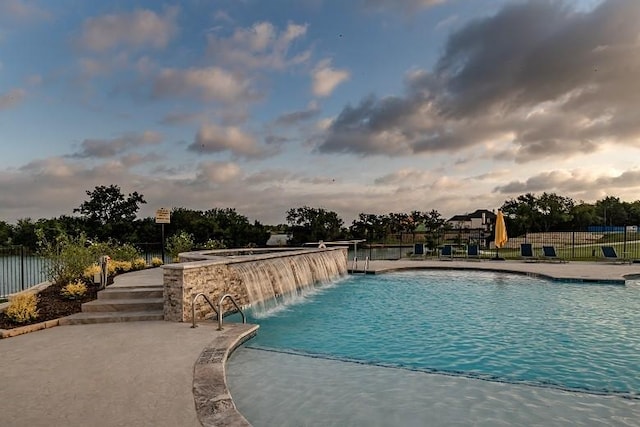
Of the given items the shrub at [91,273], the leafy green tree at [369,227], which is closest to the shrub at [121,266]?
the shrub at [91,273]

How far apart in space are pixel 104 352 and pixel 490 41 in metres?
14.6

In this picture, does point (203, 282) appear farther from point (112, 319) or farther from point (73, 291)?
point (73, 291)

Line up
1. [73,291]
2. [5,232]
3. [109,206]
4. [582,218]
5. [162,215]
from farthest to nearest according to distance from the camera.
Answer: [582,218] < [109,206] < [5,232] < [162,215] < [73,291]

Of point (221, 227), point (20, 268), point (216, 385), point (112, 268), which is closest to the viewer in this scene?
point (216, 385)

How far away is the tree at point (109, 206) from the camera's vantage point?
35031 millimetres

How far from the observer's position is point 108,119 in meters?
16.4

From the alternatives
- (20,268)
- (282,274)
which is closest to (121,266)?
(20,268)

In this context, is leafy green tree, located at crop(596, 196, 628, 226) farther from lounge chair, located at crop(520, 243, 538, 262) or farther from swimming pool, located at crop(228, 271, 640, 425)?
swimming pool, located at crop(228, 271, 640, 425)

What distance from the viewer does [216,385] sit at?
14.8ft

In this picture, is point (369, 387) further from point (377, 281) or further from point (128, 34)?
point (128, 34)

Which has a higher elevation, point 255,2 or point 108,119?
point 255,2

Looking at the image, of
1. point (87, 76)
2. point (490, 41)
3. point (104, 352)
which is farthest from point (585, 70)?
point (87, 76)

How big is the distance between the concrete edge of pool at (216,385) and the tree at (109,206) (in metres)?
32.1

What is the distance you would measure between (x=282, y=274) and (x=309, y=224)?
→ 30492mm
